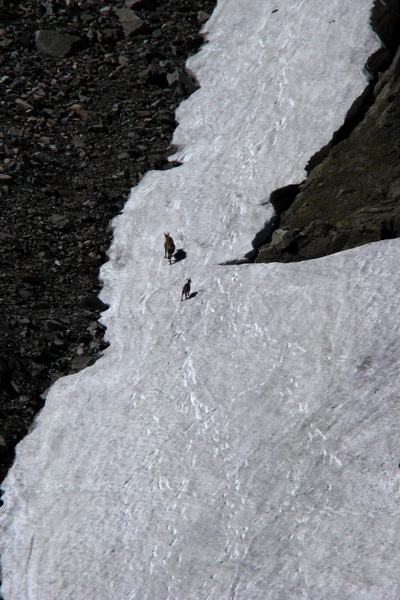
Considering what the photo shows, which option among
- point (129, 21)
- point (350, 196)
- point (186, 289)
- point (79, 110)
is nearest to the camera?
point (350, 196)

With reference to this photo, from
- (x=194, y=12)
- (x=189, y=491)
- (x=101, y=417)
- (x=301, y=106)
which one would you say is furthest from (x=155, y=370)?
(x=194, y=12)

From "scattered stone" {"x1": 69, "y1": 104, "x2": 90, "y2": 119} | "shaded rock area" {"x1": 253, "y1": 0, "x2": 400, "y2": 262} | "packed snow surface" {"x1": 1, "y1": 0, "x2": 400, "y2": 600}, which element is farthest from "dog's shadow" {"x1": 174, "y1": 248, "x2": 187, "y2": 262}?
"scattered stone" {"x1": 69, "y1": 104, "x2": 90, "y2": 119}

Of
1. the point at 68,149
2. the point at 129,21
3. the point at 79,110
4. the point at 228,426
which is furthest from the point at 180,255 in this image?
the point at 129,21

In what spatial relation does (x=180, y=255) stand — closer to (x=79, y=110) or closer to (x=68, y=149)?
(x=68, y=149)

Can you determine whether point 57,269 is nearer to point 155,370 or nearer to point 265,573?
point 155,370

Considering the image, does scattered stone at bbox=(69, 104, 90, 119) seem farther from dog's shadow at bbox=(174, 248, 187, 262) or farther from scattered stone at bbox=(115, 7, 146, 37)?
dog's shadow at bbox=(174, 248, 187, 262)

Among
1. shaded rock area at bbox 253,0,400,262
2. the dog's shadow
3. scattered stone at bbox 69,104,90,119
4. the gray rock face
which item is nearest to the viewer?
shaded rock area at bbox 253,0,400,262

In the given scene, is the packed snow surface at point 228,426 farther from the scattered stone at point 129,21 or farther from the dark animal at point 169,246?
the scattered stone at point 129,21

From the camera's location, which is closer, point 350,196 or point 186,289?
point 350,196
